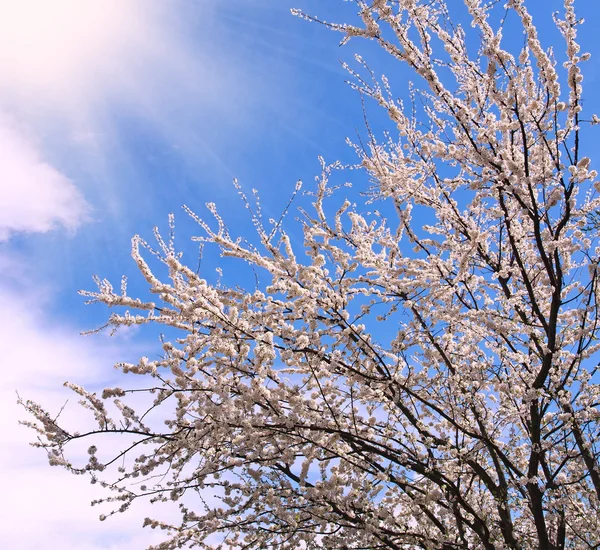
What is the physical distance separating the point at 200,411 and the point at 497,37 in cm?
511

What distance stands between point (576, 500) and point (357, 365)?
3.92m

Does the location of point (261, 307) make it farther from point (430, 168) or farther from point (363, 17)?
point (363, 17)

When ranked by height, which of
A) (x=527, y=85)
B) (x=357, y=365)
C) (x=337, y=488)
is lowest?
(x=337, y=488)

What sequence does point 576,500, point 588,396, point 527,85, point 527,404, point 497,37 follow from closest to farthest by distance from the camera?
1. point 497,37
2. point 527,85
3. point 527,404
4. point 588,396
5. point 576,500

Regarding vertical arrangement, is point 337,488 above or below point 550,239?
below

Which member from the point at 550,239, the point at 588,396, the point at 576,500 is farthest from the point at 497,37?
the point at 576,500

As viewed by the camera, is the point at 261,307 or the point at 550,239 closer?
the point at 550,239

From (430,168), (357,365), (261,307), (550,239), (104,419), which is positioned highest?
(430,168)

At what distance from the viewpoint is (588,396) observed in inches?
242

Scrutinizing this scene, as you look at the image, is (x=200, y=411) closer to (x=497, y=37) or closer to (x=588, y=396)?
(x=588, y=396)

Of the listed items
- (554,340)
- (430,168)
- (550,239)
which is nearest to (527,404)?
(554,340)

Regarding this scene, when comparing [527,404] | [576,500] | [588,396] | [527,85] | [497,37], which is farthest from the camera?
[576,500]

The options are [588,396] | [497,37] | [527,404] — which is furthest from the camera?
[588,396]

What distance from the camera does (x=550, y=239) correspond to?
18.6 feet
